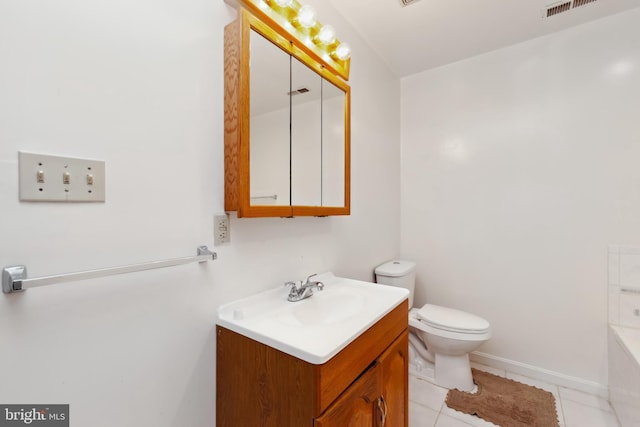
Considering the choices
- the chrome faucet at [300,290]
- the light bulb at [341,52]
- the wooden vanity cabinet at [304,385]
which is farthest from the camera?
the light bulb at [341,52]

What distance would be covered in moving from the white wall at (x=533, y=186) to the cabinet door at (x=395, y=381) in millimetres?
1189

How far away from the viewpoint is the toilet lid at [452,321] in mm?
1739

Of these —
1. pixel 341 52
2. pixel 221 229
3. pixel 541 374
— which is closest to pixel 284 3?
pixel 341 52

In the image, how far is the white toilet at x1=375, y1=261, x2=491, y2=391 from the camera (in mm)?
1745

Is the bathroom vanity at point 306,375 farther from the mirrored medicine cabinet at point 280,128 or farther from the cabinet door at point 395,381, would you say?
the mirrored medicine cabinet at point 280,128

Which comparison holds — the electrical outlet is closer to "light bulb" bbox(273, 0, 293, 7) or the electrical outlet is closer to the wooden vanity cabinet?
the wooden vanity cabinet

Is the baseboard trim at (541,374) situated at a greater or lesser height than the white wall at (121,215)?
lesser

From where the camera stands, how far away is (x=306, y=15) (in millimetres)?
1215

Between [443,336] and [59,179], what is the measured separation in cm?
202

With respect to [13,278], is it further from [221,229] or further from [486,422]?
[486,422]

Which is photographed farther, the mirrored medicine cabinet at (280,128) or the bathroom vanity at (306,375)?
the mirrored medicine cabinet at (280,128)

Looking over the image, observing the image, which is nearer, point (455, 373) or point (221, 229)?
point (221, 229)

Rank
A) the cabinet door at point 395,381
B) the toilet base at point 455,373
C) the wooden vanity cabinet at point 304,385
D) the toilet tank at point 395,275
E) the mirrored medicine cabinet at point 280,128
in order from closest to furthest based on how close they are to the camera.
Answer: the wooden vanity cabinet at point 304,385, the mirrored medicine cabinet at point 280,128, the cabinet door at point 395,381, the toilet base at point 455,373, the toilet tank at point 395,275

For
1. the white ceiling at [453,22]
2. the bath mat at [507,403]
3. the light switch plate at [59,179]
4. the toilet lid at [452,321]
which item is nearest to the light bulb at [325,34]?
the white ceiling at [453,22]
